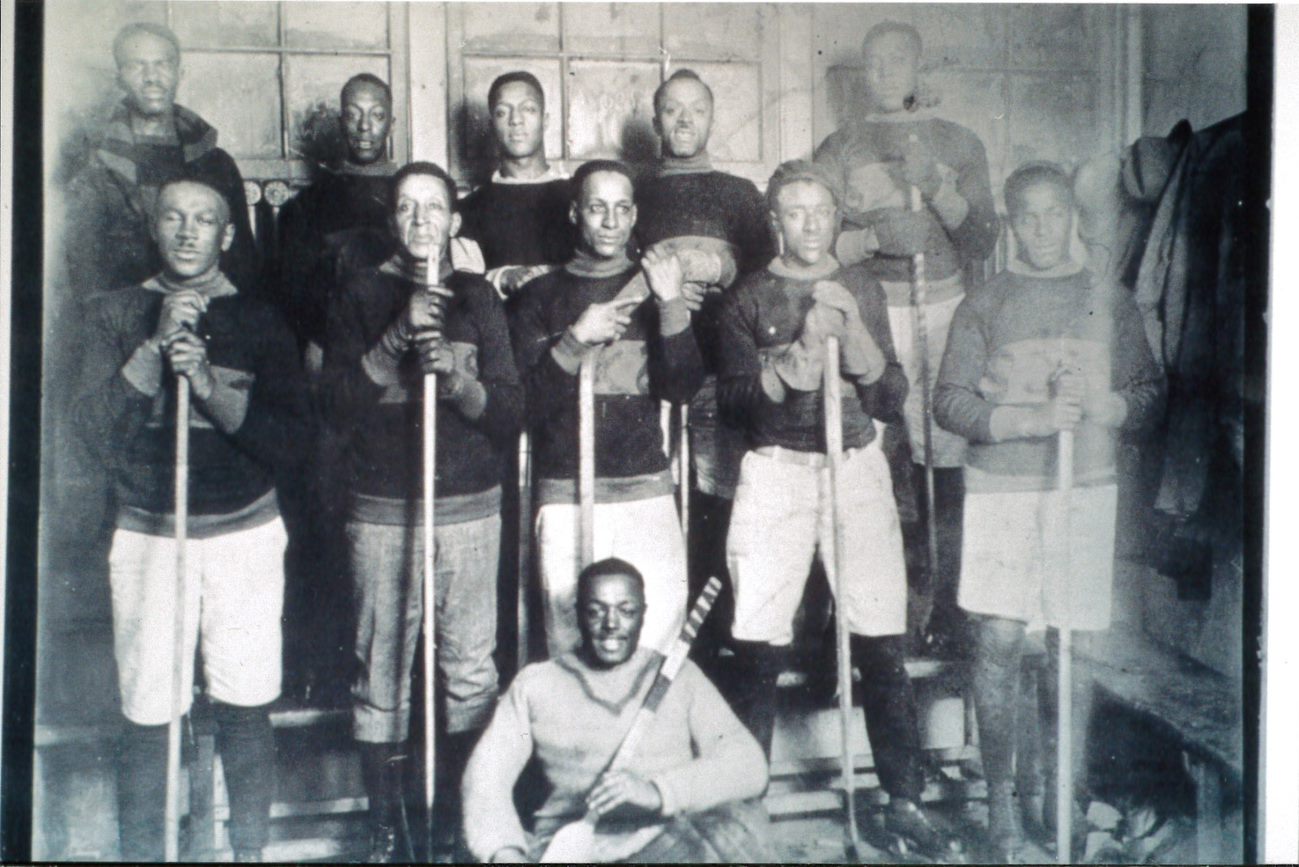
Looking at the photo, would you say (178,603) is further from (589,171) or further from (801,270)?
→ (801,270)

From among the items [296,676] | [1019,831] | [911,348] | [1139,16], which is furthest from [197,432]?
[1139,16]

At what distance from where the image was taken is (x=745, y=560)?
7.58ft

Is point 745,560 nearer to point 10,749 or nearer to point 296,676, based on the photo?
point 296,676

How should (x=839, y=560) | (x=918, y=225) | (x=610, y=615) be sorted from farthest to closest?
1. (x=918, y=225)
2. (x=839, y=560)
3. (x=610, y=615)

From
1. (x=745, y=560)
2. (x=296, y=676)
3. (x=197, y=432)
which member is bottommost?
(x=296, y=676)

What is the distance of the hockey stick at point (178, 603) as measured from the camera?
2.18 meters

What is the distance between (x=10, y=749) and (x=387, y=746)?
0.68 metres

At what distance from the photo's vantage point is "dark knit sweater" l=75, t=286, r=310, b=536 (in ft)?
7.22

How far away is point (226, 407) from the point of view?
2209 mm

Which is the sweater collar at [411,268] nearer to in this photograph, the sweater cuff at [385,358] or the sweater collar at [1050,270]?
the sweater cuff at [385,358]

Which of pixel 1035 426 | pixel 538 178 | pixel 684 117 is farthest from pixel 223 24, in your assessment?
pixel 1035 426

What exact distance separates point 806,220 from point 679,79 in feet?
1.20

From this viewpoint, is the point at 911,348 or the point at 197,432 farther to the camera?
the point at 911,348

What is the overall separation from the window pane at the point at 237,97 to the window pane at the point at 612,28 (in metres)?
0.58
